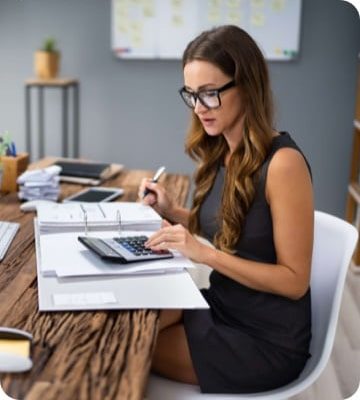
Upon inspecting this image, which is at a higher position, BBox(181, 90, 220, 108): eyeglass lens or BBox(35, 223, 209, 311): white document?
BBox(181, 90, 220, 108): eyeglass lens

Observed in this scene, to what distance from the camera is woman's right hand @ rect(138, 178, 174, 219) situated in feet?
5.27

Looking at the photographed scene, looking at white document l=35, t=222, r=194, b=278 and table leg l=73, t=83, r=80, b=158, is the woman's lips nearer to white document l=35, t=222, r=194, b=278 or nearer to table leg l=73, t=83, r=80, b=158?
white document l=35, t=222, r=194, b=278

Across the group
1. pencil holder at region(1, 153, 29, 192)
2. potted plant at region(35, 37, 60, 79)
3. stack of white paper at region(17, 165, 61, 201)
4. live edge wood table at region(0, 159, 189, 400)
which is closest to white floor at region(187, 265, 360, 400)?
stack of white paper at region(17, 165, 61, 201)

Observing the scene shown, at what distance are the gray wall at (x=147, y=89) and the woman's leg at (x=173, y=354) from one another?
254cm

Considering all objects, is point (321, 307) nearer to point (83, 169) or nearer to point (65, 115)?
point (83, 169)

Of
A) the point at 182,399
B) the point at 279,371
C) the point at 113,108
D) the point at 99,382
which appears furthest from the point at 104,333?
the point at 113,108

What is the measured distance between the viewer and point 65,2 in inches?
143

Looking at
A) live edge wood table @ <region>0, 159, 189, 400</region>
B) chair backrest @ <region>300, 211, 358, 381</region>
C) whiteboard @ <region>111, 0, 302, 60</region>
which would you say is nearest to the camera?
live edge wood table @ <region>0, 159, 189, 400</region>

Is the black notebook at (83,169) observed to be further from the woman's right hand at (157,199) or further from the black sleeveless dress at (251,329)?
the black sleeveless dress at (251,329)

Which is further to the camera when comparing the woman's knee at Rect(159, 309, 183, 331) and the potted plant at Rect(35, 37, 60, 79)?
the potted plant at Rect(35, 37, 60, 79)

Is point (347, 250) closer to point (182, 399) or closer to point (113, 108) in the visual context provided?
point (182, 399)

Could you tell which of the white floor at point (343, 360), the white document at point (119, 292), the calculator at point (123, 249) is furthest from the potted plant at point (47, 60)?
the white document at point (119, 292)

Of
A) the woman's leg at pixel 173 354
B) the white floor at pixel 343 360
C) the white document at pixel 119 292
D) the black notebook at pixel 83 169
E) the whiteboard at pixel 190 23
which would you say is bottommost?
the white floor at pixel 343 360

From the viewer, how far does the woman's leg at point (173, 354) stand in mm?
1219
